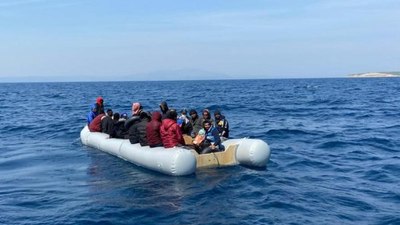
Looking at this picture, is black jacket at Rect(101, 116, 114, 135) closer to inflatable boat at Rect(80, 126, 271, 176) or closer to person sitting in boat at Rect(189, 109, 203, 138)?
inflatable boat at Rect(80, 126, 271, 176)

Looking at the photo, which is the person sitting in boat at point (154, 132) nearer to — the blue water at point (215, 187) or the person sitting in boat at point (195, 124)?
the blue water at point (215, 187)

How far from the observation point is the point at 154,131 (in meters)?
13.2

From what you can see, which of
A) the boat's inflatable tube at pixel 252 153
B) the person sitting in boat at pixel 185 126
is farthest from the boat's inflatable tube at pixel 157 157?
the person sitting in boat at pixel 185 126

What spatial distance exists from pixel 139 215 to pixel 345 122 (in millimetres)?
18591

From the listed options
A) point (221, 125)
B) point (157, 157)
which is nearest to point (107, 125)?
point (221, 125)

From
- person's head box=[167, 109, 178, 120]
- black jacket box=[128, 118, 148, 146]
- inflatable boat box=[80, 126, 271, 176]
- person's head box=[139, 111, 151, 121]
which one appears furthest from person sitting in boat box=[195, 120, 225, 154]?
person's head box=[139, 111, 151, 121]

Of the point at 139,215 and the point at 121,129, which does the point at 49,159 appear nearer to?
the point at 121,129

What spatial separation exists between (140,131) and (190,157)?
7.92 feet

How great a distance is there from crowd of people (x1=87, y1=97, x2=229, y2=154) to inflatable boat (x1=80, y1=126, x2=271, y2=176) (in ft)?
0.81

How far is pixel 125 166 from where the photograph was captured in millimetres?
14227

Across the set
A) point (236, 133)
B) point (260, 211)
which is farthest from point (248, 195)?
point (236, 133)

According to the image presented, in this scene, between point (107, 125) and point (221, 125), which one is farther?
point (107, 125)

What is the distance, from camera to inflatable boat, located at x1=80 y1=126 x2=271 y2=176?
12172 millimetres

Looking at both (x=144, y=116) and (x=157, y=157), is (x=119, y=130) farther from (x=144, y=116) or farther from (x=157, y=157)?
(x=157, y=157)
